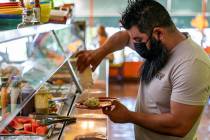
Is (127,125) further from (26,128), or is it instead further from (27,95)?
(27,95)

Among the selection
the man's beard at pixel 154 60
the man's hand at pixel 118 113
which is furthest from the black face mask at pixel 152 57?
the man's hand at pixel 118 113

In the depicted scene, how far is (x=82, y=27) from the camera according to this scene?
6.60 meters

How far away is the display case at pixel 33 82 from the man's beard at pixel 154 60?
701 mm

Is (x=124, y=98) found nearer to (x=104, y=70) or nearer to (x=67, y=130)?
(x=104, y=70)

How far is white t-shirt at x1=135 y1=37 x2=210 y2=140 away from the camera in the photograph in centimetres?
176

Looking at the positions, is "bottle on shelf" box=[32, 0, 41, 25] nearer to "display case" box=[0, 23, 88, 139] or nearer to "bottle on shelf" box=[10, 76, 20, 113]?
"display case" box=[0, 23, 88, 139]

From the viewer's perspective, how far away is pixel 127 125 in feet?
19.3

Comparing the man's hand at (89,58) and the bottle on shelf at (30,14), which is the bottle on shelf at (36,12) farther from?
the man's hand at (89,58)

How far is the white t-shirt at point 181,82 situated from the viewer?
1764 mm

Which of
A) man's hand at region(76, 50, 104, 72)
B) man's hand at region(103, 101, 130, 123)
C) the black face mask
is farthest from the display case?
the black face mask

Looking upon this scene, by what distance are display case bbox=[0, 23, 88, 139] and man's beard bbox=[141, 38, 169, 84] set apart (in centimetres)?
70

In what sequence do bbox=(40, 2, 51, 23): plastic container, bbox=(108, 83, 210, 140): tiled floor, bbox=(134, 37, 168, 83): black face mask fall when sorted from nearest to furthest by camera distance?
1. bbox=(134, 37, 168, 83): black face mask
2. bbox=(40, 2, 51, 23): plastic container
3. bbox=(108, 83, 210, 140): tiled floor

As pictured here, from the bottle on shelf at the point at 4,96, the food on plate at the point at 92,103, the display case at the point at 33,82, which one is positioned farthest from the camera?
the food on plate at the point at 92,103

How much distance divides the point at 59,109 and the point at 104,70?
2.45 metres
